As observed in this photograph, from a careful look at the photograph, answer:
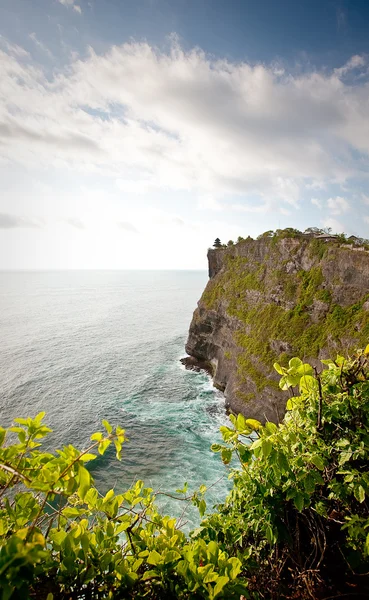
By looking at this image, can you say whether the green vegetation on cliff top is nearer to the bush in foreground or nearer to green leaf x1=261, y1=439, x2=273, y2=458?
the bush in foreground

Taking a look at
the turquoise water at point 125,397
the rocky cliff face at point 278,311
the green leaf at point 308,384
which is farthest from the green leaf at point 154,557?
the rocky cliff face at point 278,311

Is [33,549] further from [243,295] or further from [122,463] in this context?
[243,295]

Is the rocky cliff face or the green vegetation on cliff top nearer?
the green vegetation on cliff top

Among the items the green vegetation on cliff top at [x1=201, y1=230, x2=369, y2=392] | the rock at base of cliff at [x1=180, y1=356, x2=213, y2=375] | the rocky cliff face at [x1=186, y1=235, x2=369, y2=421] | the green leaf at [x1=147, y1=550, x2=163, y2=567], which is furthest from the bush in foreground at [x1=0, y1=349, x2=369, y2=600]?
the rock at base of cliff at [x1=180, y1=356, x2=213, y2=375]

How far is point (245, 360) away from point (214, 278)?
21.2m

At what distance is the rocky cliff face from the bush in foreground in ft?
57.4

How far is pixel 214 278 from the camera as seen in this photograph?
53000 millimetres

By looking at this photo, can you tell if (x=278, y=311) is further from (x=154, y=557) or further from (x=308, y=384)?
(x=154, y=557)

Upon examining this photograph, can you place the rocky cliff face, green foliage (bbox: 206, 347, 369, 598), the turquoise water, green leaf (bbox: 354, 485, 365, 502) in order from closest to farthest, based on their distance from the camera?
green leaf (bbox: 354, 485, 365, 502) → green foliage (bbox: 206, 347, 369, 598) → the turquoise water → the rocky cliff face

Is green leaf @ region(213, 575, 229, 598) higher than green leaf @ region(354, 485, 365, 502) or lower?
lower

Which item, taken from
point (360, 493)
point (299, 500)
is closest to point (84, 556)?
point (299, 500)

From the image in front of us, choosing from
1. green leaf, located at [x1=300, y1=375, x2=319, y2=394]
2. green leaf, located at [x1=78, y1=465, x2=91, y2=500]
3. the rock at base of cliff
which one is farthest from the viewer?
the rock at base of cliff

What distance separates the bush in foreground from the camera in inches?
105

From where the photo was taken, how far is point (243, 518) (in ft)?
14.0
